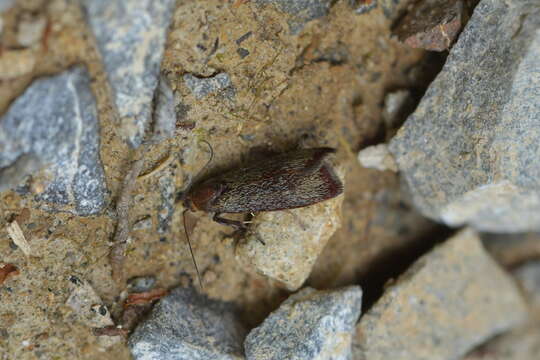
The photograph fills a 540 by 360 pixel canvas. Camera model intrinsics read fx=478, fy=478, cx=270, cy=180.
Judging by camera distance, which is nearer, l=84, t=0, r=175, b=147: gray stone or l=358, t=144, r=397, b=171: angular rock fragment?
l=84, t=0, r=175, b=147: gray stone

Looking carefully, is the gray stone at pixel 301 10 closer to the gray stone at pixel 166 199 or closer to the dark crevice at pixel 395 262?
the gray stone at pixel 166 199

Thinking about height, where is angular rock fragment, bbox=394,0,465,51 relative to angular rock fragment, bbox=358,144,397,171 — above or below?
above

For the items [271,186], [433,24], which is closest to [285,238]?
[271,186]

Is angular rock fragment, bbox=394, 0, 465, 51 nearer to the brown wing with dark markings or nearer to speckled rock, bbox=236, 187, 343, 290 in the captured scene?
the brown wing with dark markings

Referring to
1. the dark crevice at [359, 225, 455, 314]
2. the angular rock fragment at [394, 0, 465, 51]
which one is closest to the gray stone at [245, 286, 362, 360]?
the dark crevice at [359, 225, 455, 314]

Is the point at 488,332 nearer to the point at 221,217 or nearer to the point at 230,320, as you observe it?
the point at 230,320

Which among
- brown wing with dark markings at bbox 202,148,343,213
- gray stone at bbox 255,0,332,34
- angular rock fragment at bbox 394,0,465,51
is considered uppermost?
gray stone at bbox 255,0,332,34

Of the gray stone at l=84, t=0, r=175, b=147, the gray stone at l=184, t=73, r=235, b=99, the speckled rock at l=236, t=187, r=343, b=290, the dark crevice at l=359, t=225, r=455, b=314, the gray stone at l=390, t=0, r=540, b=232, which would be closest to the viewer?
the gray stone at l=84, t=0, r=175, b=147

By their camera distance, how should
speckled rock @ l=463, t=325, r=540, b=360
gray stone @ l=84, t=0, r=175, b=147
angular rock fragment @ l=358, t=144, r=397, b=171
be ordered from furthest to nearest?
speckled rock @ l=463, t=325, r=540, b=360 → angular rock fragment @ l=358, t=144, r=397, b=171 → gray stone @ l=84, t=0, r=175, b=147
